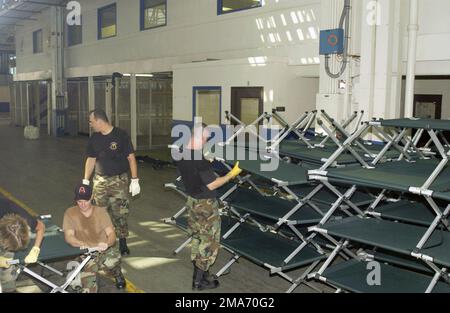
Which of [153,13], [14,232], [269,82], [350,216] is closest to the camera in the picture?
[14,232]

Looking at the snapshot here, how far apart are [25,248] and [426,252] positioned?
403 cm

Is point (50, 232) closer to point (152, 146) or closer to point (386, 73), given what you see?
point (386, 73)

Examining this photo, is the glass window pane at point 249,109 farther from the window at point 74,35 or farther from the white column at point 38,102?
the white column at point 38,102

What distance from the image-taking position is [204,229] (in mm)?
5594

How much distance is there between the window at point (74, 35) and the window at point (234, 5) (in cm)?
1097

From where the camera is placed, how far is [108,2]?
63.2ft

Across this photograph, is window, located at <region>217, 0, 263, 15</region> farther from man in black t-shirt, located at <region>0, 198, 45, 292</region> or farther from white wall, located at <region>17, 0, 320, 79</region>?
man in black t-shirt, located at <region>0, 198, 45, 292</region>

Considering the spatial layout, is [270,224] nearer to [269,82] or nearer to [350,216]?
[350,216]

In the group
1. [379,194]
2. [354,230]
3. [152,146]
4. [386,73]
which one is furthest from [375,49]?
[152,146]

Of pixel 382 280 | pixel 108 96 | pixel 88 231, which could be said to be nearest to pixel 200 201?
pixel 88 231

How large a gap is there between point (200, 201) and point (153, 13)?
41.1ft

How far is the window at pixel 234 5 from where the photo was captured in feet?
40.4

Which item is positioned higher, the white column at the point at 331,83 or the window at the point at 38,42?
the window at the point at 38,42

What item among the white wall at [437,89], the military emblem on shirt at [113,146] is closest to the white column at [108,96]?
the white wall at [437,89]
